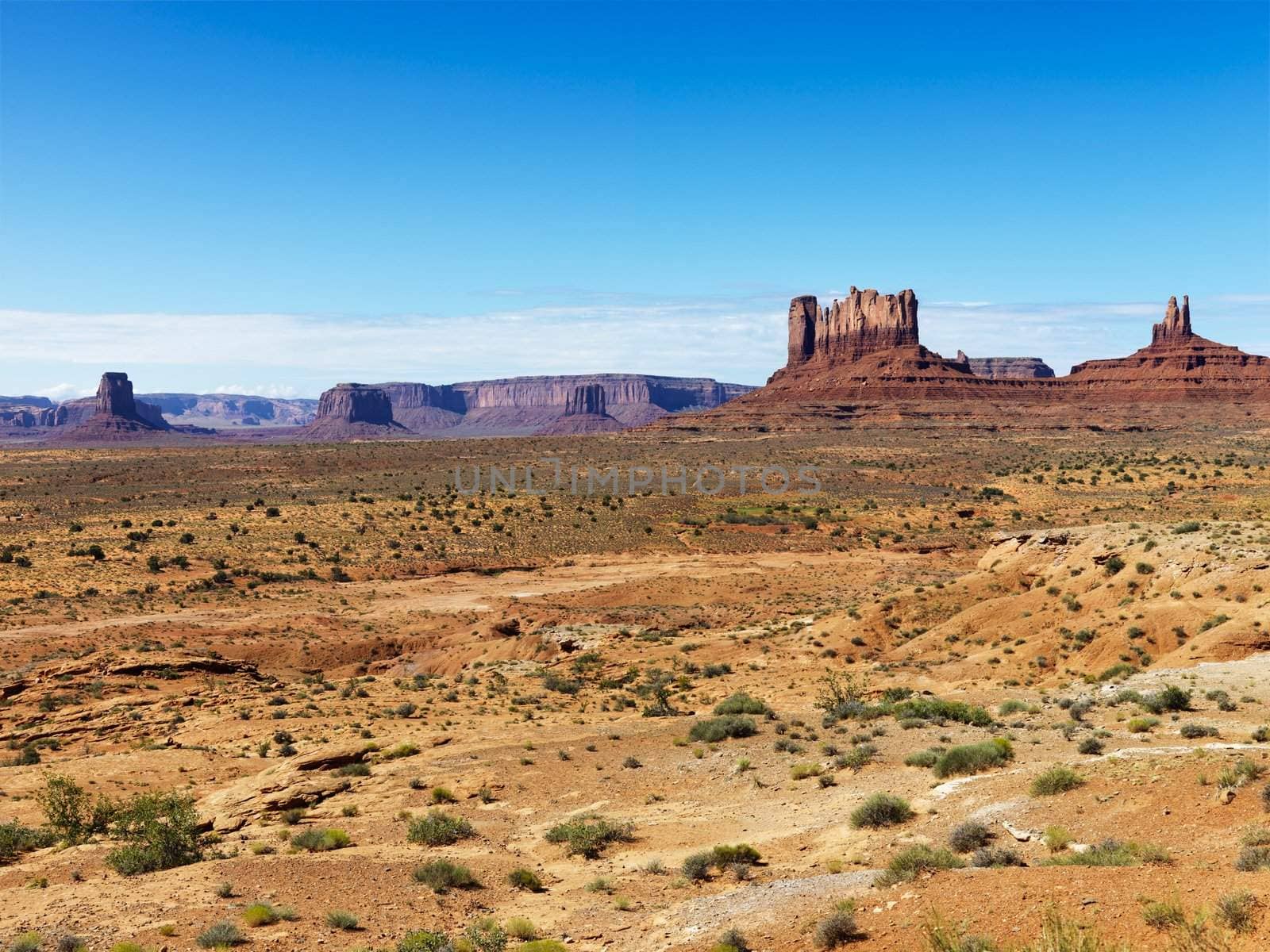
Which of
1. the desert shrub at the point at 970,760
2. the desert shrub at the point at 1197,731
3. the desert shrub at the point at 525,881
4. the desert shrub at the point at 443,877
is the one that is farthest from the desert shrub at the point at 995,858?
the desert shrub at the point at 443,877

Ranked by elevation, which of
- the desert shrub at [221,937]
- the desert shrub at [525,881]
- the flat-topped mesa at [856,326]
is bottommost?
the desert shrub at [525,881]

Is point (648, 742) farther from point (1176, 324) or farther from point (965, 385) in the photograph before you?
point (1176, 324)

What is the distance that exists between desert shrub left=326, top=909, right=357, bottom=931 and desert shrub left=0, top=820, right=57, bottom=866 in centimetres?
701

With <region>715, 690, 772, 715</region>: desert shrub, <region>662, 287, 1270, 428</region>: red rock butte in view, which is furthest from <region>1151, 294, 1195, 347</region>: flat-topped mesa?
<region>715, 690, 772, 715</region>: desert shrub

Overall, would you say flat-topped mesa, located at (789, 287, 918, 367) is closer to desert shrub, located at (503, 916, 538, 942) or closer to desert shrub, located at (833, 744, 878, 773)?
desert shrub, located at (833, 744, 878, 773)

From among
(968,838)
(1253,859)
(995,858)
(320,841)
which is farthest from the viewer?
(320,841)

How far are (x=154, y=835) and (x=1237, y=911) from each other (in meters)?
13.8

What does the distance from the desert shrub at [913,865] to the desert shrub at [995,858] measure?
21 cm

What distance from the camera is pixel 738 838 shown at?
13.4 meters

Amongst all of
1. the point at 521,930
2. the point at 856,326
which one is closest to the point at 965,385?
the point at 856,326

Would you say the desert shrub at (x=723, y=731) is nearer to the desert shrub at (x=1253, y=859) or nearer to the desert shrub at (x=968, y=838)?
the desert shrub at (x=968, y=838)

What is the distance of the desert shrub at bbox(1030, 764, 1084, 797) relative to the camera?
40.5ft

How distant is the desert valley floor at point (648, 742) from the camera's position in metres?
10.4

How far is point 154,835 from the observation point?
1383 cm
